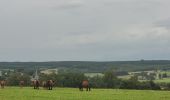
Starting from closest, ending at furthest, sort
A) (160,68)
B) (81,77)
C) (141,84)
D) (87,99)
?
(87,99), (141,84), (81,77), (160,68)

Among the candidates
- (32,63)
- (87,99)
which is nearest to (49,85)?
(87,99)

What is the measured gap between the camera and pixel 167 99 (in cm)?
3734

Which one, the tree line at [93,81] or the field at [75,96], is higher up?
the tree line at [93,81]

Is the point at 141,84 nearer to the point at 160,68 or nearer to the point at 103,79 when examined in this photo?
the point at 103,79

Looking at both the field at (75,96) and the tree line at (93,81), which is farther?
the tree line at (93,81)

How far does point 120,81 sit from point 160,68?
10233cm

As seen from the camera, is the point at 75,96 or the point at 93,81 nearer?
the point at 75,96

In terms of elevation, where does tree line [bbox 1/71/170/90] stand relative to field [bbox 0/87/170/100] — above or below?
above

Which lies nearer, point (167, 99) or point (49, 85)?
point (167, 99)

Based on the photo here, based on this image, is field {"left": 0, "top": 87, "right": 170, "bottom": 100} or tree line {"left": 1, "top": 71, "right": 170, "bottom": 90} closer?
field {"left": 0, "top": 87, "right": 170, "bottom": 100}

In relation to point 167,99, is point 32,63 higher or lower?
higher

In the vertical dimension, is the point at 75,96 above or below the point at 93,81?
below

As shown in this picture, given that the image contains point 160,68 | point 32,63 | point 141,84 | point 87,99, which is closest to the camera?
point 87,99

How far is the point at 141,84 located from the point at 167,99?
2298 inches
